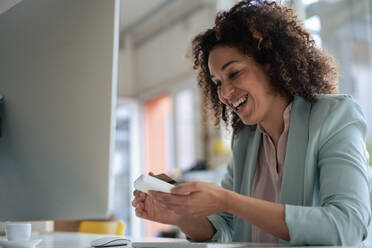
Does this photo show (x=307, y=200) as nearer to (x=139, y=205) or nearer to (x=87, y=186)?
(x=139, y=205)

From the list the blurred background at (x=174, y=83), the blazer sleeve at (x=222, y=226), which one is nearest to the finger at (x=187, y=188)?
the blazer sleeve at (x=222, y=226)

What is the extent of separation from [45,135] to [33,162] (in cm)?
6

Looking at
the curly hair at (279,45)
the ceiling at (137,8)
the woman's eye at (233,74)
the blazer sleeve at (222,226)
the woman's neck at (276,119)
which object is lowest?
the blazer sleeve at (222,226)

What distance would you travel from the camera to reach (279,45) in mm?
1239

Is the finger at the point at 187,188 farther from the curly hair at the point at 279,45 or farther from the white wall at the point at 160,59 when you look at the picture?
the white wall at the point at 160,59

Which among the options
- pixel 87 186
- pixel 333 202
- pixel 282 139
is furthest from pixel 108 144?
pixel 282 139

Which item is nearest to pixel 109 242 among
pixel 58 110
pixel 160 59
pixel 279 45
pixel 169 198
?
pixel 169 198

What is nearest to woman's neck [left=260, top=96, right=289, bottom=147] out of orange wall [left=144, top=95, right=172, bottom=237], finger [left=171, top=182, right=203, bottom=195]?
finger [left=171, top=182, right=203, bottom=195]

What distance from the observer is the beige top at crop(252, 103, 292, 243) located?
1.20m

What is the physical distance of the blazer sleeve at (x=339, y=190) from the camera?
81 centimetres

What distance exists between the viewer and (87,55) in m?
0.85

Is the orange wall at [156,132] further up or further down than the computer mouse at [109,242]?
further up

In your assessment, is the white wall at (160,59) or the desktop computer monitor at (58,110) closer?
the desktop computer monitor at (58,110)

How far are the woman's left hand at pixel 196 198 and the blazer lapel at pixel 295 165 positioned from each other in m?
0.27
